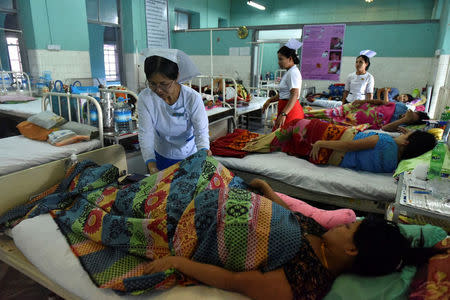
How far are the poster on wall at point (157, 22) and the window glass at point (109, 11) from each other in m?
0.76

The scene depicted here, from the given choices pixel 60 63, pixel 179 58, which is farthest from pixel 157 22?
pixel 179 58

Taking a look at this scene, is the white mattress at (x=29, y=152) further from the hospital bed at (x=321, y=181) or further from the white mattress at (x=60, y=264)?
the hospital bed at (x=321, y=181)

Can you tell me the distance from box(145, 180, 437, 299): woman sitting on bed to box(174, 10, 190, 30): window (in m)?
9.45

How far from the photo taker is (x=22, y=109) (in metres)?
3.79

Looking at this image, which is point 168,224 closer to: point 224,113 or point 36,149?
point 36,149

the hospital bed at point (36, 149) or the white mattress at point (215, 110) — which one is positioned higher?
the white mattress at point (215, 110)

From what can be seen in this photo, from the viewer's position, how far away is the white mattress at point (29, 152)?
220 cm

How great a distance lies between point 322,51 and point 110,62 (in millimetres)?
5754

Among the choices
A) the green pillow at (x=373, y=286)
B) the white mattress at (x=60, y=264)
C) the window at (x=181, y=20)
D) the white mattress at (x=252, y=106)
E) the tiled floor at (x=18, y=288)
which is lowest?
the tiled floor at (x=18, y=288)

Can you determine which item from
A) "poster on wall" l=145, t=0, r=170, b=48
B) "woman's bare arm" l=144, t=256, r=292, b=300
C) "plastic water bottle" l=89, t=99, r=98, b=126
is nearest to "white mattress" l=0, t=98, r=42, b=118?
"plastic water bottle" l=89, t=99, r=98, b=126

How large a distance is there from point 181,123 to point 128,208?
77 centimetres

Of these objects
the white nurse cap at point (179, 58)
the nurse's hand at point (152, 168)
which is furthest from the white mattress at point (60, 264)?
the white nurse cap at point (179, 58)

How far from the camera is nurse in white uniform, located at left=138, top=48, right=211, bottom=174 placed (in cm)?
188

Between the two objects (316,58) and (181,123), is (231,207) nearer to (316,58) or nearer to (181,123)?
(181,123)
